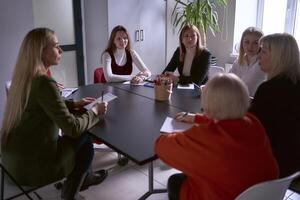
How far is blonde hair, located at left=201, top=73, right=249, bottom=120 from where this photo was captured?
3.96 ft

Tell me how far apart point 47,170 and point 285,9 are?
12.5ft

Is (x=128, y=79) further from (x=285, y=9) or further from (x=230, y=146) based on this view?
(x=285, y=9)

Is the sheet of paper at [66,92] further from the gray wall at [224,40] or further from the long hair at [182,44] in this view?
the gray wall at [224,40]

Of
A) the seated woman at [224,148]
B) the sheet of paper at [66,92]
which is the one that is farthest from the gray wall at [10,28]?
the seated woman at [224,148]

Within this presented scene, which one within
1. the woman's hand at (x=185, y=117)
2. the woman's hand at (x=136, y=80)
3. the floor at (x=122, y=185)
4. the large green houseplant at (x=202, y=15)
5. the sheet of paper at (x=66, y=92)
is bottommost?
the floor at (x=122, y=185)

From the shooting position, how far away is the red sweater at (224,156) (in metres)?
1.15

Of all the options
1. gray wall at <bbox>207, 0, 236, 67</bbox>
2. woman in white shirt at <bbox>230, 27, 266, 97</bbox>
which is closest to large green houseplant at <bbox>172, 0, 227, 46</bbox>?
gray wall at <bbox>207, 0, 236, 67</bbox>

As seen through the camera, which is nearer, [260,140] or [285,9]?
[260,140]

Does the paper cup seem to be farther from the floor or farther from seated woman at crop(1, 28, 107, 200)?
the floor

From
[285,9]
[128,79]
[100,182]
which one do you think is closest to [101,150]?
[100,182]

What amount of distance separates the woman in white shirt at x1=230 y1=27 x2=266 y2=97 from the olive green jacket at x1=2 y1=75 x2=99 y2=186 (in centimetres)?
135

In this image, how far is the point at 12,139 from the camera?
1729mm

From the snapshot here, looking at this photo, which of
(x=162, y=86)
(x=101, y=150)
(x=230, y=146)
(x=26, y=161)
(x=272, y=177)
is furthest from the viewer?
(x=101, y=150)

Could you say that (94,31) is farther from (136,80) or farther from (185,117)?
(185,117)
